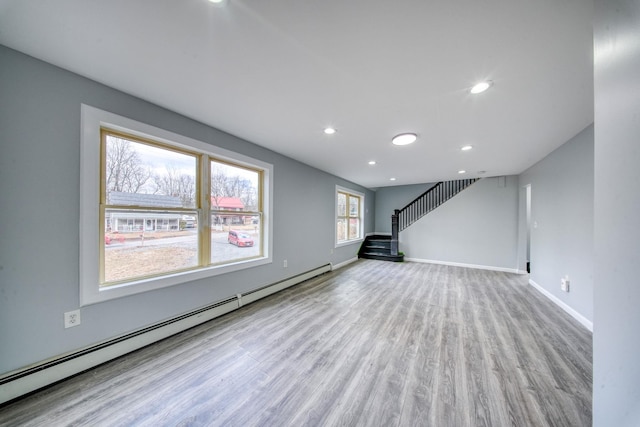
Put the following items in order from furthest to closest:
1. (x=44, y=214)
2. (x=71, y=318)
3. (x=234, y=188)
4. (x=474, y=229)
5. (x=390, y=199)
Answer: (x=390, y=199) < (x=474, y=229) < (x=234, y=188) < (x=71, y=318) < (x=44, y=214)

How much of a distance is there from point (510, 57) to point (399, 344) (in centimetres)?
258

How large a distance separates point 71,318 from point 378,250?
21.3 ft

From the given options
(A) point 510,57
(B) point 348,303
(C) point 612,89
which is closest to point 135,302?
(B) point 348,303

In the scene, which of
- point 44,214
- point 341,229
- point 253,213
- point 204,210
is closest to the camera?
point 44,214

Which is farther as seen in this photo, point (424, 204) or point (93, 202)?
point (424, 204)

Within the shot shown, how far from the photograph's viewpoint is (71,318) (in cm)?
171

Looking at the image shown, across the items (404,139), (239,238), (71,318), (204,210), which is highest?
(404,139)

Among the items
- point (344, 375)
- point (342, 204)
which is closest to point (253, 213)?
point (344, 375)

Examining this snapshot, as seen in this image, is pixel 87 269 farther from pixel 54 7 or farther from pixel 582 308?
pixel 582 308

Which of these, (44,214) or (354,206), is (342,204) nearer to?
(354,206)

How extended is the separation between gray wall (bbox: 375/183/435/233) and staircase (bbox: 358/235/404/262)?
0.87 meters

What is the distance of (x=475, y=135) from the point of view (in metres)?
2.79

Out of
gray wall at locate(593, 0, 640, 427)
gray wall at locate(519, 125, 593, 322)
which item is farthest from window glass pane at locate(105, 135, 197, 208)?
gray wall at locate(519, 125, 593, 322)

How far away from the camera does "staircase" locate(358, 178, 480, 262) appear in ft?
21.6
